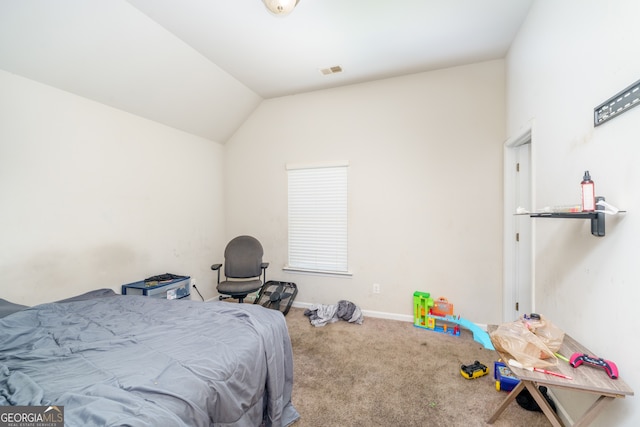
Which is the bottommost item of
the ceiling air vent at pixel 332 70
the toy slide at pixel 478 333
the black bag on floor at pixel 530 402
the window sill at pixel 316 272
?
Result: the black bag on floor at pixel 530 402

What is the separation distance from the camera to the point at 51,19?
1.83 m

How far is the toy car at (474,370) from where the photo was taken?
6.88 ft

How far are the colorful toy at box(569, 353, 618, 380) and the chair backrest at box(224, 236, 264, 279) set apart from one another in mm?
2915

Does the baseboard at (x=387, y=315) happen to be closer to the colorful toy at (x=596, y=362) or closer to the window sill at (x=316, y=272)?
the window sill at (x=316, y=272)

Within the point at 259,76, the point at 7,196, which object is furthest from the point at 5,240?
the point at 259,76

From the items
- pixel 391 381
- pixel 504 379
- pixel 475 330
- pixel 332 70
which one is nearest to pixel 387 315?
pixel 475 330

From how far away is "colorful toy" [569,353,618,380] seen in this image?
43.9 inches

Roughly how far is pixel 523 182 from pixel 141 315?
11.8 feet

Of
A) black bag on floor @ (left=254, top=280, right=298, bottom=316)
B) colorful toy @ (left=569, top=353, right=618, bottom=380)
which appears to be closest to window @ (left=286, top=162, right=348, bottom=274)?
black bag on floor @ (left=254, top=280, right=298, bottom=316)

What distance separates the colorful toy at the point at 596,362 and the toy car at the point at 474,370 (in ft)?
3.42

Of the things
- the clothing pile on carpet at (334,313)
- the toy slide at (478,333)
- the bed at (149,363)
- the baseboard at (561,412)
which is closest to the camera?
the bed at (149,363)

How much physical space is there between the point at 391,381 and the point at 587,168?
6.54 feet

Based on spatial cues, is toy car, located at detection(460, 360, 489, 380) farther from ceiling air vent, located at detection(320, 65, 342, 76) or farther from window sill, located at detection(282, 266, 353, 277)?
ceiling air vent, located at detection(320, 65, 342, 76)

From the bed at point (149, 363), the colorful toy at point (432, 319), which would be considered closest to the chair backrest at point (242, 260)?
the bed at point (149, 363)
